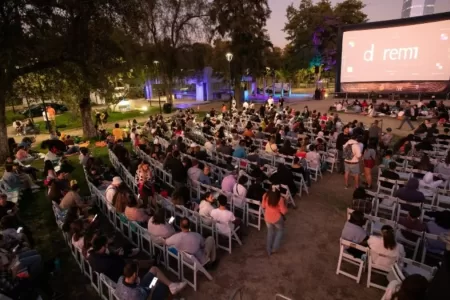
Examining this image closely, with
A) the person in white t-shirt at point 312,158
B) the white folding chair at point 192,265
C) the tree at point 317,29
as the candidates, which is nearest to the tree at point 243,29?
the tree at point 317,29

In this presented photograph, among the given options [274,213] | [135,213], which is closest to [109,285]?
[135,213]

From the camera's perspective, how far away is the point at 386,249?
4.58m

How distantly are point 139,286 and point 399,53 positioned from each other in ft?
81.5

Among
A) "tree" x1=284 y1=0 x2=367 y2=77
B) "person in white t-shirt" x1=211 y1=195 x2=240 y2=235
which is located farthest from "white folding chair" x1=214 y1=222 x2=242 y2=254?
"tree" x1=284 y1=0 x2=367 y2=77

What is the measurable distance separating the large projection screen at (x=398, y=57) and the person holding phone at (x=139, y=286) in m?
24.4

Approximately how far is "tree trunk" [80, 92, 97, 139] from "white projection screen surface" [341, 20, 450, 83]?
20.5 m

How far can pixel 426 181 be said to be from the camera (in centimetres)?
732

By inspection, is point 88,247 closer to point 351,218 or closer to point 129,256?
point 129,256

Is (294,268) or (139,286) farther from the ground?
(139,286)

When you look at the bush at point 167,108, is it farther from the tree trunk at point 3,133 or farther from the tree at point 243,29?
the tree trunk at point 3,133

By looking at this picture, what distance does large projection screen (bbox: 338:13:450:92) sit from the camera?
2083cm

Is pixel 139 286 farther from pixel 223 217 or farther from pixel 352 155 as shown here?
pixel 352 155

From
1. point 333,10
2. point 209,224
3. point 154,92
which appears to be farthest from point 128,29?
point 333,10

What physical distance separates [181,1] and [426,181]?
26.9 m
